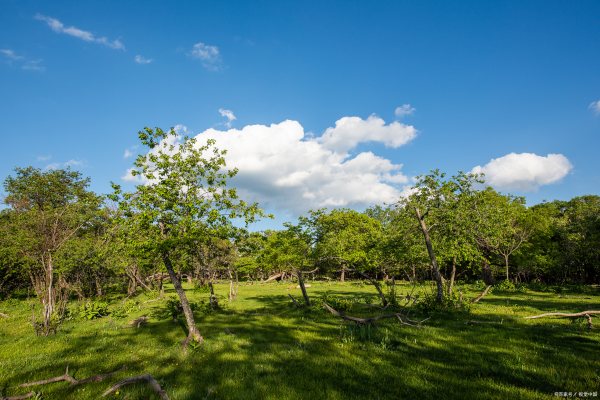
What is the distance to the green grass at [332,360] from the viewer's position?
26.2ft

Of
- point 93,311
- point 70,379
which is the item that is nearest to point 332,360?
point 70,379

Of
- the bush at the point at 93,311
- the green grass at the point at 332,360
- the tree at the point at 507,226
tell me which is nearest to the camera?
the green grass at the point at 332,360

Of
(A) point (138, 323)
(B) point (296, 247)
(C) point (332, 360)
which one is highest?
(B) point (296, 247)

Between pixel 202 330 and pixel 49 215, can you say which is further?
pixel 49 215

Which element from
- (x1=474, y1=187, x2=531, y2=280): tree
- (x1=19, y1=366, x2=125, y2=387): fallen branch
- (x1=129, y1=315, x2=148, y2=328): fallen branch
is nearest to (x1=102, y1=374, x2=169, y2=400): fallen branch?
(x1=19, y1=366, x2=125, y2=387): fallen branch

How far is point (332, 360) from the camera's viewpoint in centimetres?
1048

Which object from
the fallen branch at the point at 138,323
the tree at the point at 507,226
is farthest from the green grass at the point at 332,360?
the tree at the point at 507,226

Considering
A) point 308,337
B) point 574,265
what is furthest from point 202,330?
point 574,265

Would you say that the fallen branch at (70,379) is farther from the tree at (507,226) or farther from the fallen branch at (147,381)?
the tree at (507,226)

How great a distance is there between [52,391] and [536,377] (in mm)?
13530

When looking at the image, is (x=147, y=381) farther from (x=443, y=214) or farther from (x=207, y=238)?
(x=443, y=214)

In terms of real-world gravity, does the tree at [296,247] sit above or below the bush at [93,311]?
above

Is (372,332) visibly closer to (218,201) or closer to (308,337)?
(308,337)

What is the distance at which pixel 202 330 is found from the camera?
1761 cm
